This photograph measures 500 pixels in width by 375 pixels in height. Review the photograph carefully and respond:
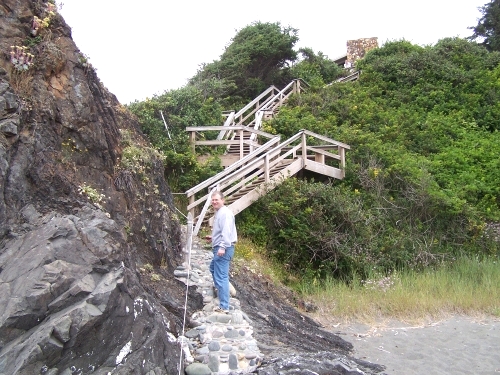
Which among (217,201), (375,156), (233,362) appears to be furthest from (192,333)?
(375,156)

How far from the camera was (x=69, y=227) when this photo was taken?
536cm

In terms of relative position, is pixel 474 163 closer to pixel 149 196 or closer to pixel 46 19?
pixel 149 196

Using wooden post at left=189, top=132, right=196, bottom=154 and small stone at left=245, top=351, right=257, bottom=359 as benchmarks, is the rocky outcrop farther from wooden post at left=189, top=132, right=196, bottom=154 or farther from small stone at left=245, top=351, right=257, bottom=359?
wooden post at left=189, top=132, right=196, bottom=154

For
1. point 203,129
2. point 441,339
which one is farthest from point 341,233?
point 203,129

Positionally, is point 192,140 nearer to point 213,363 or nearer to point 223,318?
point 223,318

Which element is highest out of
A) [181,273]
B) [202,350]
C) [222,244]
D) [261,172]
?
[261,172]

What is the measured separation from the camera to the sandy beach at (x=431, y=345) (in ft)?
26.8

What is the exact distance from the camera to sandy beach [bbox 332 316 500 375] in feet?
26.8

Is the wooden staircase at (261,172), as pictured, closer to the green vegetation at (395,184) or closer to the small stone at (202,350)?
the green vegetation at (395,184)

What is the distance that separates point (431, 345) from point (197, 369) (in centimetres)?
501

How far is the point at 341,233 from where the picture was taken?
1283 cm

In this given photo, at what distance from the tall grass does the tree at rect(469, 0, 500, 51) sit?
59.5 ft

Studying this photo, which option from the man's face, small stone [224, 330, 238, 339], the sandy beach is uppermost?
the man's face

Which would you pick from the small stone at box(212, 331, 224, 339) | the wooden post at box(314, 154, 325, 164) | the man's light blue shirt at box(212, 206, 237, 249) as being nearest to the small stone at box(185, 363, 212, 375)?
the small stone at box(212, 331, 224, 339)
